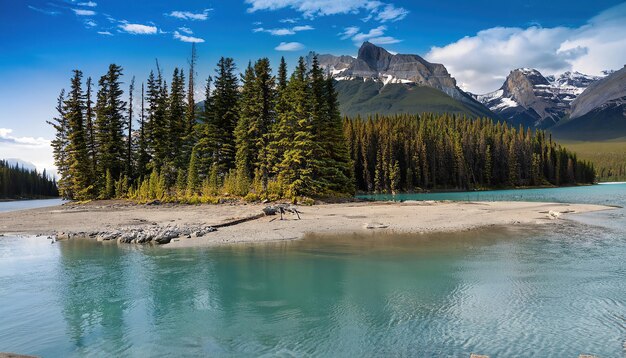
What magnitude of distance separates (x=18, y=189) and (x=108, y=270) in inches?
6097

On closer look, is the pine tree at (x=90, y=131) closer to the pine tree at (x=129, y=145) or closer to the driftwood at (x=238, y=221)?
the pine tree at (x=129, y=145)

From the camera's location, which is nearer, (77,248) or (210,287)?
(210,287)

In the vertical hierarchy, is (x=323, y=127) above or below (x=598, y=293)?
above

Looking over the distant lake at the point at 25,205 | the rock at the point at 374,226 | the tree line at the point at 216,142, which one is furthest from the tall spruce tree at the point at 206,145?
the rock at the point at 374,226

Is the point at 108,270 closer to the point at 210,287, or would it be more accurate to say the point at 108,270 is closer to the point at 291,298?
the point at 210,287

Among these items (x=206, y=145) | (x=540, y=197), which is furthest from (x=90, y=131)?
(x=540, y=197)

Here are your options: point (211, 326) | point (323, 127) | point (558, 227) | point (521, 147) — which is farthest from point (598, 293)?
point (521, 147)

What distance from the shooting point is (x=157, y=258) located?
71.5 feet

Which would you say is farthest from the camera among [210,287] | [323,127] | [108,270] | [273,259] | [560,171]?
[560,171]

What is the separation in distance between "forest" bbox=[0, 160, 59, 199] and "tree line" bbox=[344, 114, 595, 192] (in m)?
116

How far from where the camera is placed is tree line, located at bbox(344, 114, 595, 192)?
112500mm

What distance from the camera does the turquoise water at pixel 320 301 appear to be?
10.9 m

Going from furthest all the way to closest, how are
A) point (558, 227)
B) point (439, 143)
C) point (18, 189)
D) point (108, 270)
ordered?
point (18, 189), point (439, 143), point (558, 227), point (108, 270)

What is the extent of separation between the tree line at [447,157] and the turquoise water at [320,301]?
81200 mm
